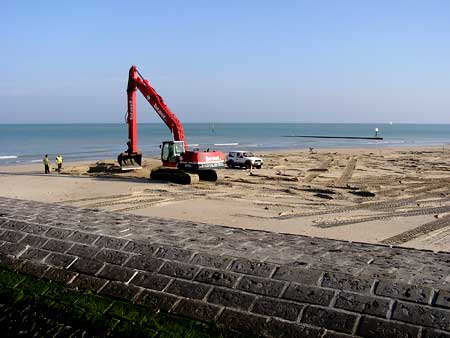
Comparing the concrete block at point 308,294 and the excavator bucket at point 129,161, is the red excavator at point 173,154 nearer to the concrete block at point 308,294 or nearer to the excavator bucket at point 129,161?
the excavator bucket at point 129,161

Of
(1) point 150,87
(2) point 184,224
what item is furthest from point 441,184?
(2) point 184,224

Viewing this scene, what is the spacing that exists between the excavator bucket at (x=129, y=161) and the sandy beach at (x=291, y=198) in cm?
46

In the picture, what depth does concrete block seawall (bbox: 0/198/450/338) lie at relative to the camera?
7.50 feet

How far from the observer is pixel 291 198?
2038cm

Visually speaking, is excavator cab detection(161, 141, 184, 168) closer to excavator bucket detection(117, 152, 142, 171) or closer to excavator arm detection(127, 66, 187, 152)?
excavator arm detection(127, 66, 187, 152)

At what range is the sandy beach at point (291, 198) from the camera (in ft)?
49.1

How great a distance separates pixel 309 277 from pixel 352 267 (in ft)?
1.01

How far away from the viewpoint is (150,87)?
86.6ft

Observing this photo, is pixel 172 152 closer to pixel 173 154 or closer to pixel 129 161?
pixel 173 154

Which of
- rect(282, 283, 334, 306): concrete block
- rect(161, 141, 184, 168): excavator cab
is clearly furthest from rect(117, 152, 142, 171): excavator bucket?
rect(282, 283, 334, 306): concrete block

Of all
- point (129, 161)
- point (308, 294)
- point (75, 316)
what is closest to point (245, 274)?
point (308, 294)

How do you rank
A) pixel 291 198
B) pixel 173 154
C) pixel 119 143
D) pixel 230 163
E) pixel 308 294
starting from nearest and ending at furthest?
1. pixel 308 294
2. pixel 291 198
3. pixel 173 154
4. pixel 230 163
5. pixel 119 143

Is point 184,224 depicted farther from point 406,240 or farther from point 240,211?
point 240,211

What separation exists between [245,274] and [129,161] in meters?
26.3
